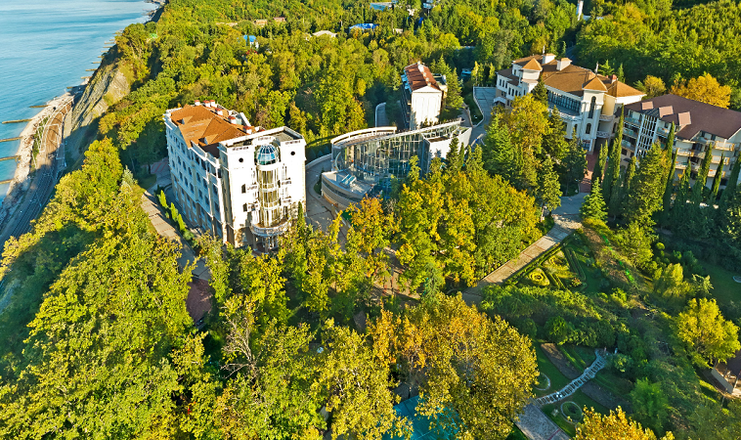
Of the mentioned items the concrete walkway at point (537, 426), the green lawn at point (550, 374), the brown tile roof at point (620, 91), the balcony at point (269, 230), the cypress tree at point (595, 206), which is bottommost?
the concrete walkway at point (537, 426)

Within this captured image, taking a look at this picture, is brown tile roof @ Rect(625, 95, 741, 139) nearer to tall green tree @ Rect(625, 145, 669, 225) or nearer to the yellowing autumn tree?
the yellowing autumn tree

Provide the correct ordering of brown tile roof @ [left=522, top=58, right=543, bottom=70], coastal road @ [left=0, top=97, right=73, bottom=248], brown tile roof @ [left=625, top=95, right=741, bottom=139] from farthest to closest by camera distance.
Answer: brown tile roof @ [left=522, top=58, right=543, bottom=70], coastal road @ [left=0, top=97, right=73, bottom=248], brown tile roof @ [left=625, top=95, right=741, bottom=139]

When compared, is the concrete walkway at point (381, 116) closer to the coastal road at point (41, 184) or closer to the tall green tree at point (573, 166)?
the tall green tree at point (573, 166)

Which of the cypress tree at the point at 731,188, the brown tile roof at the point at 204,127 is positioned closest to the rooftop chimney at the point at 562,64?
the cypress tree at the point at 731,188

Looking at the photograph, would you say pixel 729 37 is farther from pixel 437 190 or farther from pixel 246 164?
pixel 246 164

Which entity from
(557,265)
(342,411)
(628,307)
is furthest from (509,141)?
(342,411)

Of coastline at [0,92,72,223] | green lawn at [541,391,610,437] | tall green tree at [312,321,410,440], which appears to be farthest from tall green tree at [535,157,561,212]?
coastline at [0,92,72,223]
